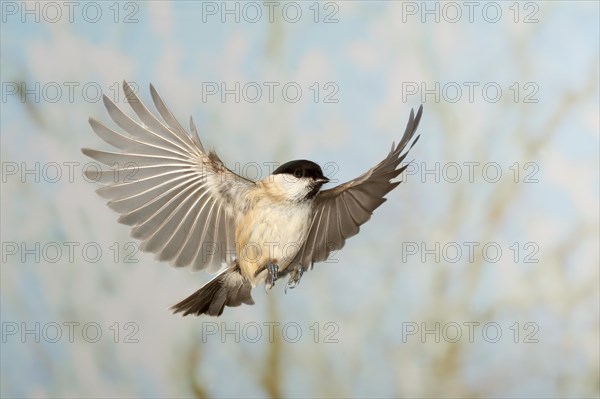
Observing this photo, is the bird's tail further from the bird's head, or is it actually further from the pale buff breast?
the bird's head

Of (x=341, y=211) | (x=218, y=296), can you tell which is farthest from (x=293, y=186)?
(x=218, y=296)

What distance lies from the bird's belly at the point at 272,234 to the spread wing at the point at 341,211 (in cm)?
5

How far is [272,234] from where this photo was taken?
1.53 m

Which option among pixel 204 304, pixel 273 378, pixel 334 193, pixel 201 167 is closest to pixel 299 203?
pixel 334 193

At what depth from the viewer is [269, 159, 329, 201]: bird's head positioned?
149cm

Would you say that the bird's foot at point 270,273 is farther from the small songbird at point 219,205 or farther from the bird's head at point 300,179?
the bird's head at point 300,179

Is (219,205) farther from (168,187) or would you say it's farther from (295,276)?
(295,276)

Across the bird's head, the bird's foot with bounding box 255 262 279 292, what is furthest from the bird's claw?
the bird's head

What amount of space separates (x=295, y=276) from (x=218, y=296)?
16 cm

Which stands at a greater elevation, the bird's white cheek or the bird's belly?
the bird's white cheek

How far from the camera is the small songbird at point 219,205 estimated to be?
1.50m

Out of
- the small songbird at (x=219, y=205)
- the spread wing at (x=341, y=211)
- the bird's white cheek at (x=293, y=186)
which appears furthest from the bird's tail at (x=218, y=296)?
the bird's white cheek at (x=293, y=186)

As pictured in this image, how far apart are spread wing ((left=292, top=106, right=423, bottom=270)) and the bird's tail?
0.41 ft

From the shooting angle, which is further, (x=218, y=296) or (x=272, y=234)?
(x=218, y=296)
